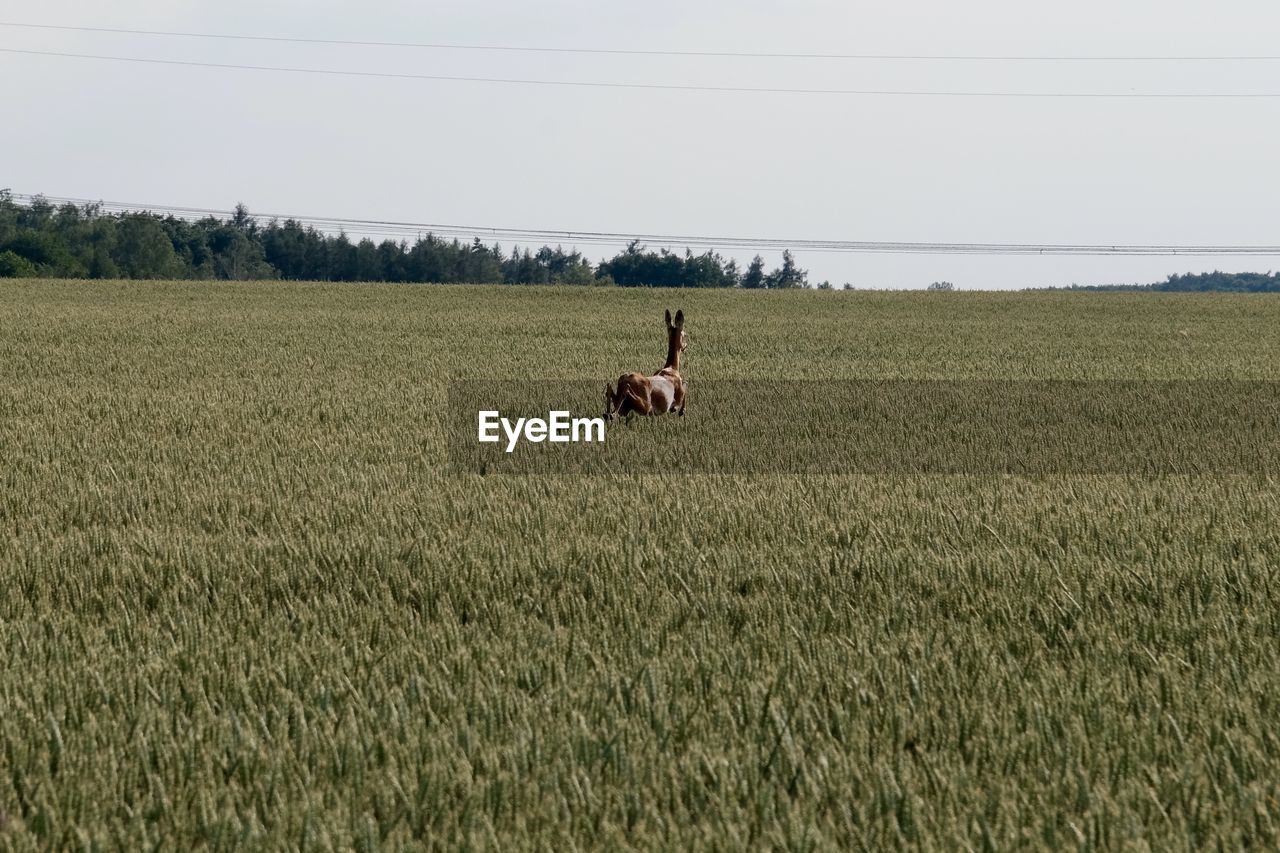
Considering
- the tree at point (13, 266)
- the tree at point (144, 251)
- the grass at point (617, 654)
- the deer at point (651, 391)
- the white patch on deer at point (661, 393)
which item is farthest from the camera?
the tree at point (144, 251)

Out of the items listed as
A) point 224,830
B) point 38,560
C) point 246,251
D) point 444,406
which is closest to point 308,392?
point 444,406

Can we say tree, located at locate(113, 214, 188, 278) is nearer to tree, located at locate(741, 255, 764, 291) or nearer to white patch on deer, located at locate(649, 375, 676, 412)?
tree, located at locate(741, 255, 764, 291)

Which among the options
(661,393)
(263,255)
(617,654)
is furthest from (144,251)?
(617,654)

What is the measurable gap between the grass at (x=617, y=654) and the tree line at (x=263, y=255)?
117 metres

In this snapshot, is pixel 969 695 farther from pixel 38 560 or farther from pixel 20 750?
pixel 38 560

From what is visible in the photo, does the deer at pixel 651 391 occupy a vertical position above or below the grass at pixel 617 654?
above

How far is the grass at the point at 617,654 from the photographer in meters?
3.27

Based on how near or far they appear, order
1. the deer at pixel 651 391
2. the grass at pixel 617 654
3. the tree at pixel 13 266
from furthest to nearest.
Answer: the tree at pixel 13 266
the deer at pixel 651 391
the grass at pixel 617 654

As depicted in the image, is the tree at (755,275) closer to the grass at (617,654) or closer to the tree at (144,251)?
the tree at (144,251)

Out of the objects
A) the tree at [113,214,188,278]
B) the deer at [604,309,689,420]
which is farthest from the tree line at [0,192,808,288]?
the deer at [604,309,689,420]

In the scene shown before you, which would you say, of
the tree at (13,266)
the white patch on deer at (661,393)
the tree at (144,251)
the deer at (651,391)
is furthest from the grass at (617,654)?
the tree at (144,251)

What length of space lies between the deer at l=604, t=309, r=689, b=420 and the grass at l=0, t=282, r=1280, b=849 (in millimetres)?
537

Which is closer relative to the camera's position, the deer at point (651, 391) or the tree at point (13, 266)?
the deer at point (651, 391)

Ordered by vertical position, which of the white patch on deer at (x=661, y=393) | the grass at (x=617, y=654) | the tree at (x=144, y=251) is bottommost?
the grass at (x=617, y=654)
